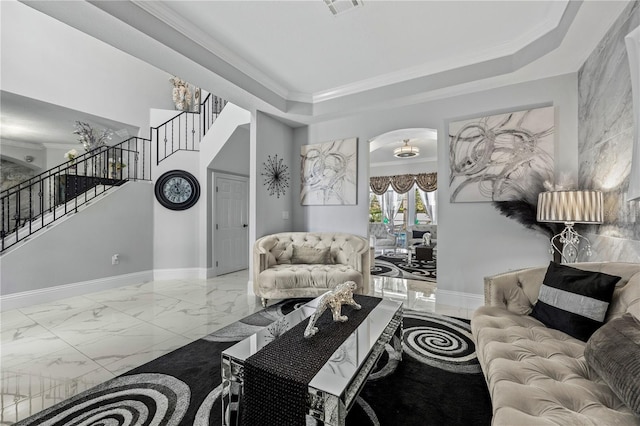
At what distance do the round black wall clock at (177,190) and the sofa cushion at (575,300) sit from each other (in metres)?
5.02

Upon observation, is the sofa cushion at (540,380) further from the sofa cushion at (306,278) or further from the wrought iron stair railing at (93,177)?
the wrought iron stair railing at (93,177)

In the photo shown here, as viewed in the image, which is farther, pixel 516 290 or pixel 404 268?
pixel 404 268

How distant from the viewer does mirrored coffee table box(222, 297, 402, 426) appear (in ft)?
3.51

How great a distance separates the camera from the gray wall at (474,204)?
2928 millimetres

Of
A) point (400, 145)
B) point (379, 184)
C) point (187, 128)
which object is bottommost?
point (379, 184)

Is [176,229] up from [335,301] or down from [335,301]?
up

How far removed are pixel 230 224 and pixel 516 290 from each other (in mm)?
4782

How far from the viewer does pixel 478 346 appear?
161 centimetres

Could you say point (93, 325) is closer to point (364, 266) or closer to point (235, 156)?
point (364, 266)

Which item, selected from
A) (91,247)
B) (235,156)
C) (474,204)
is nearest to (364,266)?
(474,204)

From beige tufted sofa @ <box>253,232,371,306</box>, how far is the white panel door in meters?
1.87

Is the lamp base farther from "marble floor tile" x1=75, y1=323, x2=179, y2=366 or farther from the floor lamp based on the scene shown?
"marble floor tile" x1=75, y1=323, x2=179, y2=366

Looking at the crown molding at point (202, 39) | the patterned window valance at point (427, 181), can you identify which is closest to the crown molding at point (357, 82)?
the crown molding at point (202, 39)

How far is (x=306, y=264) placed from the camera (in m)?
3.62
